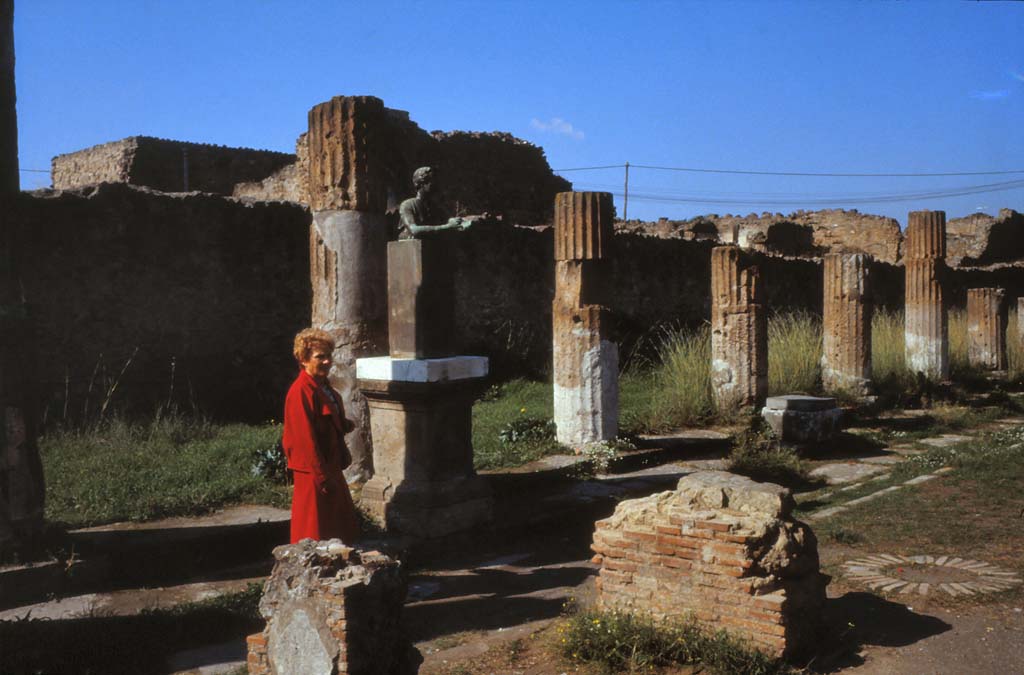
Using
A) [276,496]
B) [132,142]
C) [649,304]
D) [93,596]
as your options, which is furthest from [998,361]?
[132,142]

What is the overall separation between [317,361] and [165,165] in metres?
19.0

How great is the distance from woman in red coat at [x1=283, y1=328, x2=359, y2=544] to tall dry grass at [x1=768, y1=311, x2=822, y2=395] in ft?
29.3

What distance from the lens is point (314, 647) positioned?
311 centimetres

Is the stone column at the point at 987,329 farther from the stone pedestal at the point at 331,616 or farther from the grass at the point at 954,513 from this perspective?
the stone pedestal at the point at 331,616

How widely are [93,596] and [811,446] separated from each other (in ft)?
25.8

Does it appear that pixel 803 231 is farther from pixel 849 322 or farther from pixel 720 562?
pixel 720 562

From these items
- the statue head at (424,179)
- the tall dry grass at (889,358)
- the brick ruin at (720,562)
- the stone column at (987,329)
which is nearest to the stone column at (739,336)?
the tall dry grass at (889,358)

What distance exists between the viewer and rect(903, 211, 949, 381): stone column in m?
15.5

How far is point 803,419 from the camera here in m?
10.3

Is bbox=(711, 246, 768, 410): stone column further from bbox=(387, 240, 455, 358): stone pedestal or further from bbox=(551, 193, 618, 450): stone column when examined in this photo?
bbox=(387, 240, 455, 358): stone pedestal

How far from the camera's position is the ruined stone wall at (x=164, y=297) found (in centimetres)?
988

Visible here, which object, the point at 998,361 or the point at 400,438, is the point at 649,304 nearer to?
the point at 998,361

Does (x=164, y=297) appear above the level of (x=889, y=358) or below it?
above

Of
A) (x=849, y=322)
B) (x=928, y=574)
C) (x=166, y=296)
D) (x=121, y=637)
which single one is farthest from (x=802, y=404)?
(x=121, y=637)
